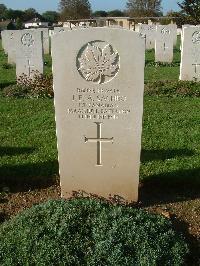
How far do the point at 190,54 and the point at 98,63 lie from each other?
871 centimetres

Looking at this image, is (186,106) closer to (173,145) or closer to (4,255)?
(173,145)

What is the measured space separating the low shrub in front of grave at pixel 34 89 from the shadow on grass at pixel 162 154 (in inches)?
191

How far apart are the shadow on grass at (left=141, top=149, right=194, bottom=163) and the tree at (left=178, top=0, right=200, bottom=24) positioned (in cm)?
2312

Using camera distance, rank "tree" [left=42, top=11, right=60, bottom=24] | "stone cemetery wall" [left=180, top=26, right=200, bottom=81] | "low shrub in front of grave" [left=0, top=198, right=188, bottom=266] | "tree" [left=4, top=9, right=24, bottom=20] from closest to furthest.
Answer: "low shrub in front of grave" [left=0, top=198, right=188, bottom=266]
"stone cemetery wall" [left=180, top=26, right=200, bottom=81]
"tree" [left=4, top=9, right=24, bottom=20]
"tree" [left=42, top=11, right=60, bottom=24]

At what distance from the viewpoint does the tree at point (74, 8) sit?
48.2 metres

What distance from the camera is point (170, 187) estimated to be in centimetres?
570

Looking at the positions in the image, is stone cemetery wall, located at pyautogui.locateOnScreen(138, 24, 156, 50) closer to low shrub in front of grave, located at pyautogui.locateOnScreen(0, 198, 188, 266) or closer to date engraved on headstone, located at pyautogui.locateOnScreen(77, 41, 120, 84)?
date engraved on headstone, located at pyautogui.locateOnScreen(77, 41, 120, 84)

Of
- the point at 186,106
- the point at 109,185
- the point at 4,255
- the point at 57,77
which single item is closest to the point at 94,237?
the point at 4,255

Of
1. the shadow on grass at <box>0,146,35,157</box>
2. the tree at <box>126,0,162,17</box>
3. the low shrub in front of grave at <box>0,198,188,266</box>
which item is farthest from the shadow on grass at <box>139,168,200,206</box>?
the tree at <box>126,0,162,17</box>

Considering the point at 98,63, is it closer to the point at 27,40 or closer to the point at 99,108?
the point at 99,108

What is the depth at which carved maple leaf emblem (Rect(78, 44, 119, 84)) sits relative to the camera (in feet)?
15.1

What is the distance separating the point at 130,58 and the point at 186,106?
18.3 ft

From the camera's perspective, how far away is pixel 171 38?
746 inches

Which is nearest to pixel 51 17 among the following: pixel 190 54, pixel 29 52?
pixel 29 52
